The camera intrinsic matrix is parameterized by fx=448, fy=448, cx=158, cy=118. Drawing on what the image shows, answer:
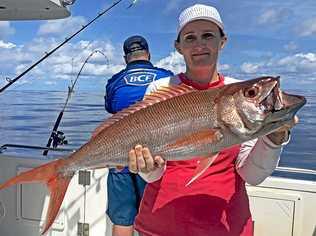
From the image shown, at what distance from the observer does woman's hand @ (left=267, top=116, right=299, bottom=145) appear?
1.48m

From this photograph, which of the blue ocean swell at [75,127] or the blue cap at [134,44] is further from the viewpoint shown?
the blue ocean swell at [75,127]

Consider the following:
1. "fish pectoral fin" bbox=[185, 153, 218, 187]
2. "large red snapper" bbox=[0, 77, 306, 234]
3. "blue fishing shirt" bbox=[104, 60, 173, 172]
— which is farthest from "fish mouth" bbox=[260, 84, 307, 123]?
"blue fishing shirt" bbox=[104, 60, 173, 172]

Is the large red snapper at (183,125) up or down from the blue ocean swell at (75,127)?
down

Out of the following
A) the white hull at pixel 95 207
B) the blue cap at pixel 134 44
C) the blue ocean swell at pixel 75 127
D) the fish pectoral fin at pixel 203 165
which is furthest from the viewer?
the blue ocean swell at pixel 75 127

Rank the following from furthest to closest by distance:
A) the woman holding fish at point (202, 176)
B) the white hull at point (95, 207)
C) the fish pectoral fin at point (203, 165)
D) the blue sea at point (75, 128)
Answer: the blue sea at point (75, 128) → the white hull at point (95, 207) → the woman holding fish at point (202, 176) → the fish pectoral fin at point (203, 165)

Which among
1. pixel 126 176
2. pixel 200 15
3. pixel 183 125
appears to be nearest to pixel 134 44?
pixel 126 176

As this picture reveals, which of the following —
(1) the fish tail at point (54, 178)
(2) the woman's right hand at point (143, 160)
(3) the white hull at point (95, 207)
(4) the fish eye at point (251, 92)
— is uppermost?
(4) the fish eye at point (251, 92)

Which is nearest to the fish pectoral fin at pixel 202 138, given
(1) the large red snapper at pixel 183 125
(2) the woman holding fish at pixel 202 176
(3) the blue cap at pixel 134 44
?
(1) the large red snapper at pixel 183 125

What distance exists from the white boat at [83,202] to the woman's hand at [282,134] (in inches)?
57.7

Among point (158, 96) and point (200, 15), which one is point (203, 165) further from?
point (200, 15)

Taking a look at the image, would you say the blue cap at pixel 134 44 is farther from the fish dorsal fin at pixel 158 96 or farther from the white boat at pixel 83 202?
the fish dorsal fin at pixel 158 96

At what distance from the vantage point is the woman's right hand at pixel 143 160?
1604 millimetres

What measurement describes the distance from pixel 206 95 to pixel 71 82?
11.0 ft

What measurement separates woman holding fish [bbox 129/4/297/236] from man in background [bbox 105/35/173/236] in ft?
3.85
